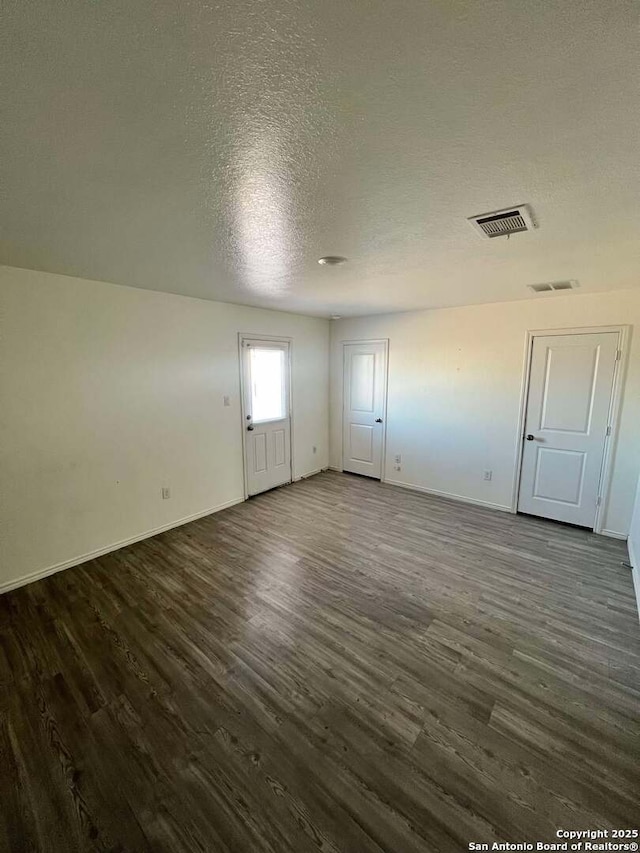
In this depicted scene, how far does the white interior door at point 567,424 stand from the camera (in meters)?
3.46

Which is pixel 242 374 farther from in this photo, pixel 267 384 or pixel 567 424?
pixel 567 424

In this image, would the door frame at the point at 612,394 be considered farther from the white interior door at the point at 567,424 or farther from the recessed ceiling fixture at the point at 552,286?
the recessed ceiling fixture at the point at 552,286

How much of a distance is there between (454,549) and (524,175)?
292 centimetres

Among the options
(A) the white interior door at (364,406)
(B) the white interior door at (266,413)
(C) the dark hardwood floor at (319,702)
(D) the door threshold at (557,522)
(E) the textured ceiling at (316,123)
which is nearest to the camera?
(E) the textured ceiling at (316,123)

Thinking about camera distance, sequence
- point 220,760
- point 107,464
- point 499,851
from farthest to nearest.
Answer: point 107,464, point 220,760, point 499,851

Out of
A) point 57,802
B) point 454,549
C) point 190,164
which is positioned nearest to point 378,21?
point 190,164

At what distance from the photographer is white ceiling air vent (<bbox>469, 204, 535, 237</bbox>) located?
1.65m

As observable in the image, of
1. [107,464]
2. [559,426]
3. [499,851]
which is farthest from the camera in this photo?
[559,426]

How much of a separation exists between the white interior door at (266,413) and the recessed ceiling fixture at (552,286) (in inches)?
117

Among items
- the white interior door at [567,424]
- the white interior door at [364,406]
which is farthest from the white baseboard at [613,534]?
the white interior door at [364,406]

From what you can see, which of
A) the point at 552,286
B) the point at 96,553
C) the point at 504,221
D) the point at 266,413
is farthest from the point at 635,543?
the point at 96,553

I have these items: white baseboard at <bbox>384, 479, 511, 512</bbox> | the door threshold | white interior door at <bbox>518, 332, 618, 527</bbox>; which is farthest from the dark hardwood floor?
white baseboard at <bbox>384, 479, 511, 512</bbox>

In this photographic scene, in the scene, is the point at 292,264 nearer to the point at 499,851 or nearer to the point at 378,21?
the point at 378,21

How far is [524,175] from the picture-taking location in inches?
53.1
